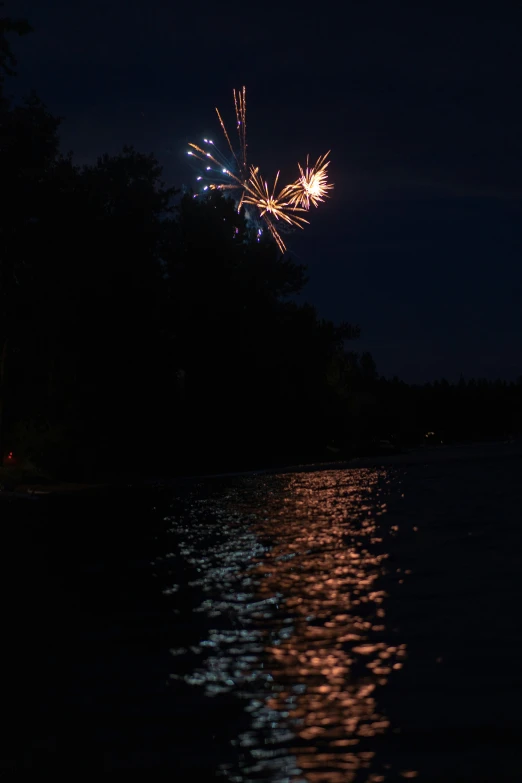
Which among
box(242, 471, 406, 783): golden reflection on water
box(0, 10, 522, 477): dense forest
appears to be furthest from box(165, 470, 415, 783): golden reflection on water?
box(0, 10, 522, 477): dense forest

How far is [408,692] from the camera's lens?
32.4 ft

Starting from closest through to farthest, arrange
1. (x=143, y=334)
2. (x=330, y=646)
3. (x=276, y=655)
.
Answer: (x=276, y=655) → (x=330, y=646) → (x=143, y=334)

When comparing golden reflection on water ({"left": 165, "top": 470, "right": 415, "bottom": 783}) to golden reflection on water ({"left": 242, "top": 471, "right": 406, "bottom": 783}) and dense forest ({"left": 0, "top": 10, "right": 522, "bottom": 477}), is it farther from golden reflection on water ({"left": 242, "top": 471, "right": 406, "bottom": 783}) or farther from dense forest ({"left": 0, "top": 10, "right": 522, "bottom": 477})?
dense forest ({"left": 0, "top": 10, "right": 522, "bottom": 477})

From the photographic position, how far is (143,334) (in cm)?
7744

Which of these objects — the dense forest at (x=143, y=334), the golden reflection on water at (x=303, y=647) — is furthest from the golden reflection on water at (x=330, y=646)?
the dense forest at (x=143, y=334)

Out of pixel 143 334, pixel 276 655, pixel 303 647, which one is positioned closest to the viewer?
pixel 276 655

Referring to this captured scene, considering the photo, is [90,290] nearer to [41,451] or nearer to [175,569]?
[41,451]

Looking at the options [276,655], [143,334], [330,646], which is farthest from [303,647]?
[143,334]

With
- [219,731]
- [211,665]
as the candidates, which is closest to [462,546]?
[211,665]

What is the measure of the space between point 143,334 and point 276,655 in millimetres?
66694

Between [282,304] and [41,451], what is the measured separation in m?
46.5

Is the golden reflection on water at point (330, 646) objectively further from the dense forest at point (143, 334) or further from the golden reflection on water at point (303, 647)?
the dense forest at point (143, 334)

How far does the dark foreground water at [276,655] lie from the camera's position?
833 cm

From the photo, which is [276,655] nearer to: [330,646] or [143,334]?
[330,646]
